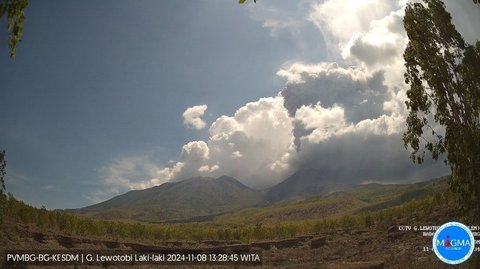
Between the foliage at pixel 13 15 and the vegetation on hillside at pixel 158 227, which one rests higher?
the foliage at pixel 13 15

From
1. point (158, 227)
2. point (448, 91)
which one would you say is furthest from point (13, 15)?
point (158, 227)

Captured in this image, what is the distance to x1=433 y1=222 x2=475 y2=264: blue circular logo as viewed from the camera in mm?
16562

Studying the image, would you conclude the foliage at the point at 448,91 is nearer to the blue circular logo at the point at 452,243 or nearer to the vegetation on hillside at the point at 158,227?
the blue circular logo at the point at 452,243

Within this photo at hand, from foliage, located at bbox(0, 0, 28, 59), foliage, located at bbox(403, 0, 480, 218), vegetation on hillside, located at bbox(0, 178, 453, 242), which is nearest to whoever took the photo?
foliage, located at bbox(0, 0, 28, 59)

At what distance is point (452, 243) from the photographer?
16703mm

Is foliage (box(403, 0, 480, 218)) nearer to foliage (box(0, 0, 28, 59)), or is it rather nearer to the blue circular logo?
the blue circular logo

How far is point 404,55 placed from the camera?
60.2 ft

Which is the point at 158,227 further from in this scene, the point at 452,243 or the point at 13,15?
the point at 13,15

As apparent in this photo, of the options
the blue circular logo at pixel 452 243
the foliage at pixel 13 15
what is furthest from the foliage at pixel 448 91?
the foliage at pixel 13 15

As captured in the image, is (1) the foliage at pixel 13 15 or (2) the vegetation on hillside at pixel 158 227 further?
(2) the vegetation on hillside at pixel 158 227

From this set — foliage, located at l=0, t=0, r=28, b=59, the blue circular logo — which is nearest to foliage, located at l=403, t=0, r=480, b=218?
the blue circular logo

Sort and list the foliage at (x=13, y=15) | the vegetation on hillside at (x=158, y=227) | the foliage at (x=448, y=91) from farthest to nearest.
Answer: the vegetation on hillside at (x=158, y=227), the foliage at (x=448, y=91), the foliage at (x=13, y=15)

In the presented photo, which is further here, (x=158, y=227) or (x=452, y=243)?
(x=158, y=227)

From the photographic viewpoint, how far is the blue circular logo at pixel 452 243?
16562mm
